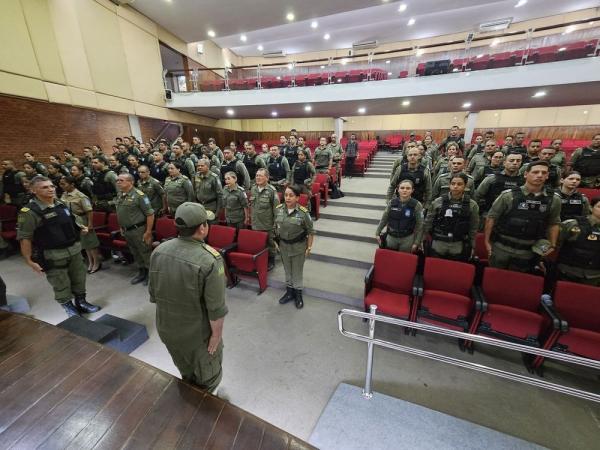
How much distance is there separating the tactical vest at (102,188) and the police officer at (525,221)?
6.06 m

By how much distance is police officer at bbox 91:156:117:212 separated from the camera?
454 cm

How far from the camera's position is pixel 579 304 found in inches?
83.4

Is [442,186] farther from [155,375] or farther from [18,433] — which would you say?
[18,433]

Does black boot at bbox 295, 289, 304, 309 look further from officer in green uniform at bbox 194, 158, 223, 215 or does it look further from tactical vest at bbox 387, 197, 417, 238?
officer in green uniform at bbox 194, 158, 223, 215

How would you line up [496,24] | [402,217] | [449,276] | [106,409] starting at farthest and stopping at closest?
[496,24], [402,217], [449,276], [106,409]

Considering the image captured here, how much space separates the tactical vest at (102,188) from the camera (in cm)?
459

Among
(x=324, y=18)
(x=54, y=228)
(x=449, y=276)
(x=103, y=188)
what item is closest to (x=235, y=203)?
(x=54, y=228)

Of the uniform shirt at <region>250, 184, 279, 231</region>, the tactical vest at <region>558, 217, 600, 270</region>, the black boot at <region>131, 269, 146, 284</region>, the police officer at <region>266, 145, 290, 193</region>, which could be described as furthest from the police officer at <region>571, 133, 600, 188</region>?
the black boot at <region>131, 269, 146, 284</region>

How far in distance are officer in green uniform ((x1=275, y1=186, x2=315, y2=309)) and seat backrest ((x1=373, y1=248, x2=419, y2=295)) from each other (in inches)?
32.9

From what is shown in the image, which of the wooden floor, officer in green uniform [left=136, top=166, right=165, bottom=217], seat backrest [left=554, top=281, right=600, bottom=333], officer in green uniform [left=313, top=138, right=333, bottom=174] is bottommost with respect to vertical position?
the wooden floor

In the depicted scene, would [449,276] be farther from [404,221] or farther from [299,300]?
[299,300]

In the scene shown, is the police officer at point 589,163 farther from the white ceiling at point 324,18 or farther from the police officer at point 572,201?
the white ceiling at point 324,18

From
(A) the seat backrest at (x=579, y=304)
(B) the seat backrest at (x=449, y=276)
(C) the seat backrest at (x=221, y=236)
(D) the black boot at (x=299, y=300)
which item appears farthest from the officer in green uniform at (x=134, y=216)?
(A) the seat backrest at (x=579, y=304)

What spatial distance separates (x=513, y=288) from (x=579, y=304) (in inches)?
17.6
